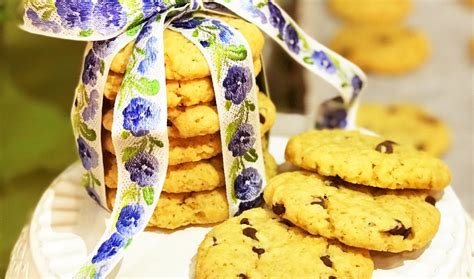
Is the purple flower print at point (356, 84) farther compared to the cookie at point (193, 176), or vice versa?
the purple flower print at point (356, 84)

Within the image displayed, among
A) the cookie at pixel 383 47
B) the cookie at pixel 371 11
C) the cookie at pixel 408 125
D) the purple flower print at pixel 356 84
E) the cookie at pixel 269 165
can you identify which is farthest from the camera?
the cookie at pixel 371 11

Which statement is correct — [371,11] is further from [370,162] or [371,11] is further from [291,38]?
[370,162]

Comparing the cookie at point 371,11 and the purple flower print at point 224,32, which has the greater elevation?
the purple flower print at point 224,32

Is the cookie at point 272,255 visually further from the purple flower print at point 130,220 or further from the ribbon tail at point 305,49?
the ribbon tail at point 305,49

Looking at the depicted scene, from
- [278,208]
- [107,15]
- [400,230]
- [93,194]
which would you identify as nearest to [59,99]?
[93,194]

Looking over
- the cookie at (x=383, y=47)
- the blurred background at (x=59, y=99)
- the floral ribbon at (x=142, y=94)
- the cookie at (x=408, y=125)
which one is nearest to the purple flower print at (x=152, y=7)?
the floral ribbon at (x=142, y=94)
